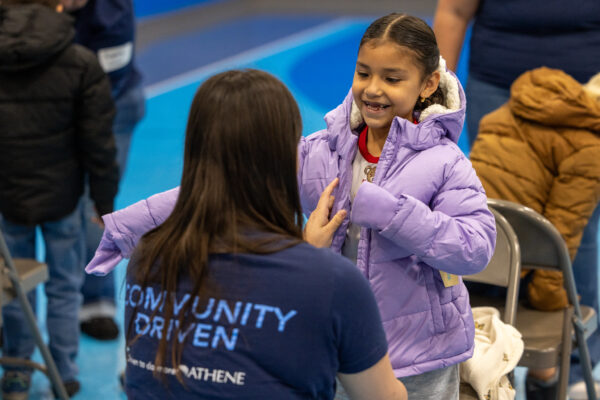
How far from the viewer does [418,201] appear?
1925 mm

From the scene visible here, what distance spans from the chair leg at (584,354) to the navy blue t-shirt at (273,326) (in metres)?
1.52

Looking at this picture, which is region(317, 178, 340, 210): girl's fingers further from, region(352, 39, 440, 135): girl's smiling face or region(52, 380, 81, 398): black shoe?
region(52, 380, 81, 398): black shoe

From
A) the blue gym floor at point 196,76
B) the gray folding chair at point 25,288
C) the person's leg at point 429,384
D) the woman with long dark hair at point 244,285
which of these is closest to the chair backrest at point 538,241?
the person's leg at point 429,384

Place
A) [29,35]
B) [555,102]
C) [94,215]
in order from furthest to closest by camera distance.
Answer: [94,215], [29,35], [555,102]

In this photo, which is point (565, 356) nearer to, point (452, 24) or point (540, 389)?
point (540, 389)

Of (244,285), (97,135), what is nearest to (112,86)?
(97,135)

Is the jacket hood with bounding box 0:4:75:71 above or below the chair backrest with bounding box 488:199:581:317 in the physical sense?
above

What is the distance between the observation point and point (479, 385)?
93.7 inches

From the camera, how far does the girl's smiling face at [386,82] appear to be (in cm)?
204

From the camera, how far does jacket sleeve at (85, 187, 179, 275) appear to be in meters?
2.01

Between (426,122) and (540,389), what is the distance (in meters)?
1.65

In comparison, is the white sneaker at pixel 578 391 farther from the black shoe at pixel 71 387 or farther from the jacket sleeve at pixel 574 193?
the black shoe at pixel 71 387

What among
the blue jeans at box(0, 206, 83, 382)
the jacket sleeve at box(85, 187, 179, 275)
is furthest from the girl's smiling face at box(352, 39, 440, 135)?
the blue jeans at box(0, 206, 83, 382)

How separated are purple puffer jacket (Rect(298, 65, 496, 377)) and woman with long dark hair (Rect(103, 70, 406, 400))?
318 millimetres
